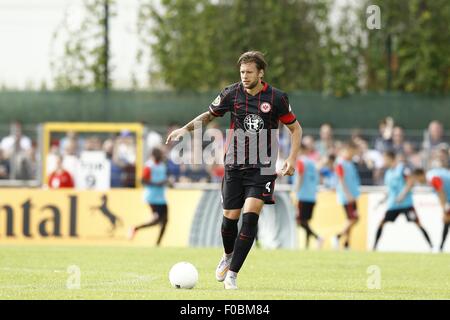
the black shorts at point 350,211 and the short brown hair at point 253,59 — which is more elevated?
the short brown hair at point 253,59

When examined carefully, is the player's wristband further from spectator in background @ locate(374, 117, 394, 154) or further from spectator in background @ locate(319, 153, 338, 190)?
spectator in background @ locate(374, 117, 394, 154)

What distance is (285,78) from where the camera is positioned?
30688 mm

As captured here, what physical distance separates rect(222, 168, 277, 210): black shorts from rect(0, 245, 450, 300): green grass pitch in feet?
2.93

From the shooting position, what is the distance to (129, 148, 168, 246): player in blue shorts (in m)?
22.7

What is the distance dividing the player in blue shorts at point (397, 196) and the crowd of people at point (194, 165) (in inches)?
66.5

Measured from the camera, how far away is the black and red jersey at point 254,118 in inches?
446

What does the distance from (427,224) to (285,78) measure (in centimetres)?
917

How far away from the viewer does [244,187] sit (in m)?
11.5

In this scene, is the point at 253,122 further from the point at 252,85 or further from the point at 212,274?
the point at 212,274

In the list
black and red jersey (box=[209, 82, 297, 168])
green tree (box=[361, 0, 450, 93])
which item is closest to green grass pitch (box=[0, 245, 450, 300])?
black and red jersey (box=[209, 82, 297, 168])

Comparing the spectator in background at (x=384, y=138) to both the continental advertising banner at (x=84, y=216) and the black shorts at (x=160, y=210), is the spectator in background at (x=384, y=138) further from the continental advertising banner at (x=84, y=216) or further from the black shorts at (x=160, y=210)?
the black shorts at (x=160, y=210)

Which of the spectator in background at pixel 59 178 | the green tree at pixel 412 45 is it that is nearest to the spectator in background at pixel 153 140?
the spectator in background at pixel 59 178
